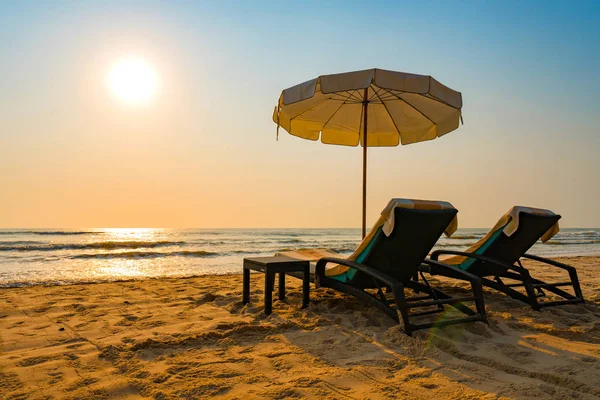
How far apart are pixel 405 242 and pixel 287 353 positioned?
4.77 feet

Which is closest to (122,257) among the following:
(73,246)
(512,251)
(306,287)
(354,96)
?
(73,246)

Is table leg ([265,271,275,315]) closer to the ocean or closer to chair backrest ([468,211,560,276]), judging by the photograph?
chair backrest ([468,211,560,276])

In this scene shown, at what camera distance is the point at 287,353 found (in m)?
2.68

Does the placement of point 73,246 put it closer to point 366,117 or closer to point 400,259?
point 366,117

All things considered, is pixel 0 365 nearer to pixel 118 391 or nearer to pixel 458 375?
pixel 118 391

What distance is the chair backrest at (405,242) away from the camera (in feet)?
10.8

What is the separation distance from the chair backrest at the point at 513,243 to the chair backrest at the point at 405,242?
1258mm

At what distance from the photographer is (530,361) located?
98.4 inches

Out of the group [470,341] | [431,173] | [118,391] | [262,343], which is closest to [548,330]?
[470,341]

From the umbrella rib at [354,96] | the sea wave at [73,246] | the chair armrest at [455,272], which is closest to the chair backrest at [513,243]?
the chair armrest at [455,272]

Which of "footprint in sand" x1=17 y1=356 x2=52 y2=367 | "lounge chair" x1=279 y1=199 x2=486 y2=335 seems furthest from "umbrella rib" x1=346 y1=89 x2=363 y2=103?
"footprint in sand" x1=17 y1=356 x2=52 y2=367

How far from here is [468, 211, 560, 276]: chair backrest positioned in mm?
4332

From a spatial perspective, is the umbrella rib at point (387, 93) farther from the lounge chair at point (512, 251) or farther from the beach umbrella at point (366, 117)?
the lounge chair at point (512, 251)

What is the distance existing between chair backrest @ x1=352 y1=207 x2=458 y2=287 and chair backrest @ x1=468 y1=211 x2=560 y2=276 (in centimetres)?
126
